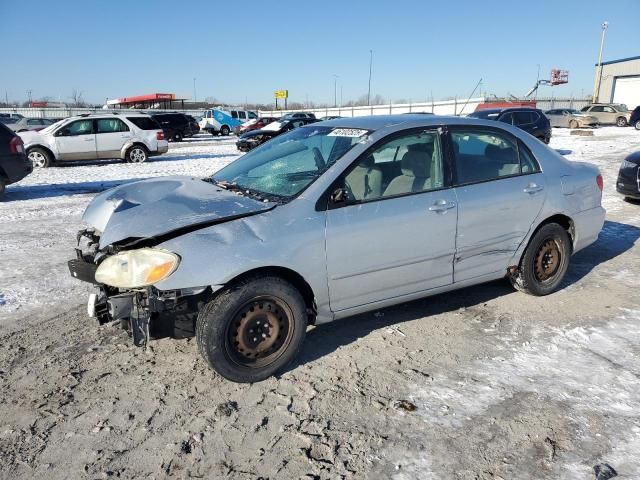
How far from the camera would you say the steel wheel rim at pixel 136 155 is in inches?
631

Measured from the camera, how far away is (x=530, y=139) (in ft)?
15.1

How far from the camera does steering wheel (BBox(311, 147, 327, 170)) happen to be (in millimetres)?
3641

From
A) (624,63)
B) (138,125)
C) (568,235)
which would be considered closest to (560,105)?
(624,63)

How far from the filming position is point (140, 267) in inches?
115

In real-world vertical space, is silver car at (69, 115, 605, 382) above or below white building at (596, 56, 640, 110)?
below

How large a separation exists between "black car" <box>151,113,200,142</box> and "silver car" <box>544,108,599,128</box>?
2260 cm

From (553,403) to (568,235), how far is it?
7.38 feet

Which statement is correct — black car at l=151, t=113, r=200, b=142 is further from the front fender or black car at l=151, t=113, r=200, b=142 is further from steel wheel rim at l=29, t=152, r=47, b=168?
the front fender

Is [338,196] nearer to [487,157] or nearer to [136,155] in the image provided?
[487,157]

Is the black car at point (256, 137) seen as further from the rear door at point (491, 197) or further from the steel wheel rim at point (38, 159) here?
the rear door at point (491, 197)

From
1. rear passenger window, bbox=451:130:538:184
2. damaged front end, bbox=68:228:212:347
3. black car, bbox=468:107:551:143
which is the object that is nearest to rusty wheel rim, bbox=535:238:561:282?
rear passenger window, bbox=451:130:538:184

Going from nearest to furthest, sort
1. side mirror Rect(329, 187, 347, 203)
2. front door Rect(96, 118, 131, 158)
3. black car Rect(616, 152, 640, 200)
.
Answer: side mirror Rect(329, 187, 347, 203) < black car Rect(616, 152, 640, 200) < front door Rect(96, 118, 131, 158)

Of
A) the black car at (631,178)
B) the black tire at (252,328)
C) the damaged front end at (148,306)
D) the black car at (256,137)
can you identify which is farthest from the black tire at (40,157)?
the black car at (631,178)

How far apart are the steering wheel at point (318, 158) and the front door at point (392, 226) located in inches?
10.0
